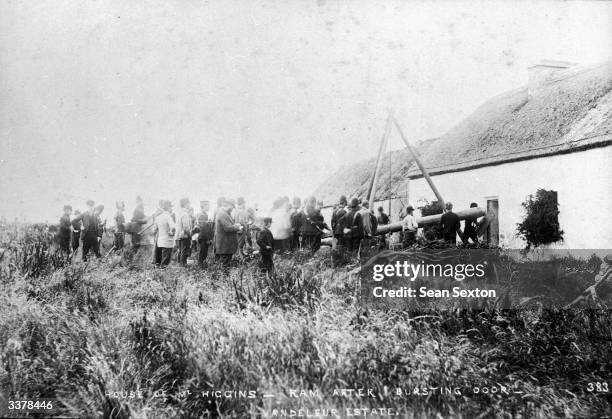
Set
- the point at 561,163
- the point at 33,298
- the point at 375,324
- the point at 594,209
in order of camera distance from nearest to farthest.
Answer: the point at 375,324, the point at 33,298, the point at 594,209, the point at 561,163

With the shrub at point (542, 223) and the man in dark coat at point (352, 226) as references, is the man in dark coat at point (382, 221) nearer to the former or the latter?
the man in dark coat at point (352, 226)

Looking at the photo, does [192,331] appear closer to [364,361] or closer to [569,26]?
[364,361]

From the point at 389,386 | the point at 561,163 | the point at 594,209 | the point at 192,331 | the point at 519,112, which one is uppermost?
the point at 519,112

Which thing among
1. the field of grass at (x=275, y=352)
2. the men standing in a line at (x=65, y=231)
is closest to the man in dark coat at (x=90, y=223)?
the men standing in a line at (x=65, y=231)

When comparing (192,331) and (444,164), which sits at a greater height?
(444,164)

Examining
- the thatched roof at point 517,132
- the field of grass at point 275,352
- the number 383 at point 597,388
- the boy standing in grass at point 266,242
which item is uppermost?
the thatched roof at point 517,132

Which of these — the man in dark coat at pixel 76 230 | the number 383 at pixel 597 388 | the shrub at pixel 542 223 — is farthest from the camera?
the shrub at pixel 542 223

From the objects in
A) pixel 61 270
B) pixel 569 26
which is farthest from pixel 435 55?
pixel 61 270
